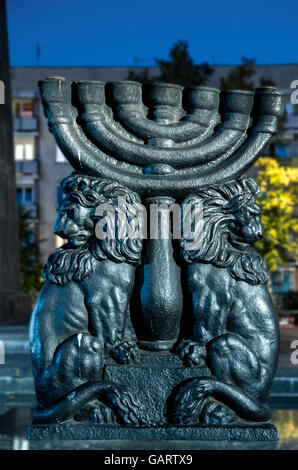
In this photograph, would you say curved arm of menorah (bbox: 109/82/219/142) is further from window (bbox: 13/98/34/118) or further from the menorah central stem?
window (bbox: 13/98/34/118)

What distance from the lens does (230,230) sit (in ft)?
11.6

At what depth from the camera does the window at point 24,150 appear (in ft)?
101

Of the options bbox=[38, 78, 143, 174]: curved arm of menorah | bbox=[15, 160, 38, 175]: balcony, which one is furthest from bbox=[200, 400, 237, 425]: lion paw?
bbox=[15, 160, 38, 175]: balcony

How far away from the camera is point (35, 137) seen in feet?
101

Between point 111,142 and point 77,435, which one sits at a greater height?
point 111,142

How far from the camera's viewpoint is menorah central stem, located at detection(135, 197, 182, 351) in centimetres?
347

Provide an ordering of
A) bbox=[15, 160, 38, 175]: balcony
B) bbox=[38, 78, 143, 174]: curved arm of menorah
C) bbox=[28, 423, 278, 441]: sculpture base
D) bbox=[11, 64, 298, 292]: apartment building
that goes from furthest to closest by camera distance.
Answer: bbox=[15, 160, 38, 175]: balcony
bbox=[11, 64, 298, 292]: apartment building
bbox=[38, 78, 143, 174]: curved arm of menorah
bbox=[28, 423, 278, 441]: sculpture base

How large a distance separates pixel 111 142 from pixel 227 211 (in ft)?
2.45

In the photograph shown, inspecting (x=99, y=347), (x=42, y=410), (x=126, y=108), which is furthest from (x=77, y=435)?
(x=126, y=108)

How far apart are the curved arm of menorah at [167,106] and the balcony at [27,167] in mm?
27174

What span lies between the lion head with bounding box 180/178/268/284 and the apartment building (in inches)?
1015

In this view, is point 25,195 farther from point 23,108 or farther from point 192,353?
point 192,353

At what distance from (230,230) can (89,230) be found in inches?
30.4

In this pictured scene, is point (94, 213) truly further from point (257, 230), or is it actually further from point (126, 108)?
point (257, 230)
